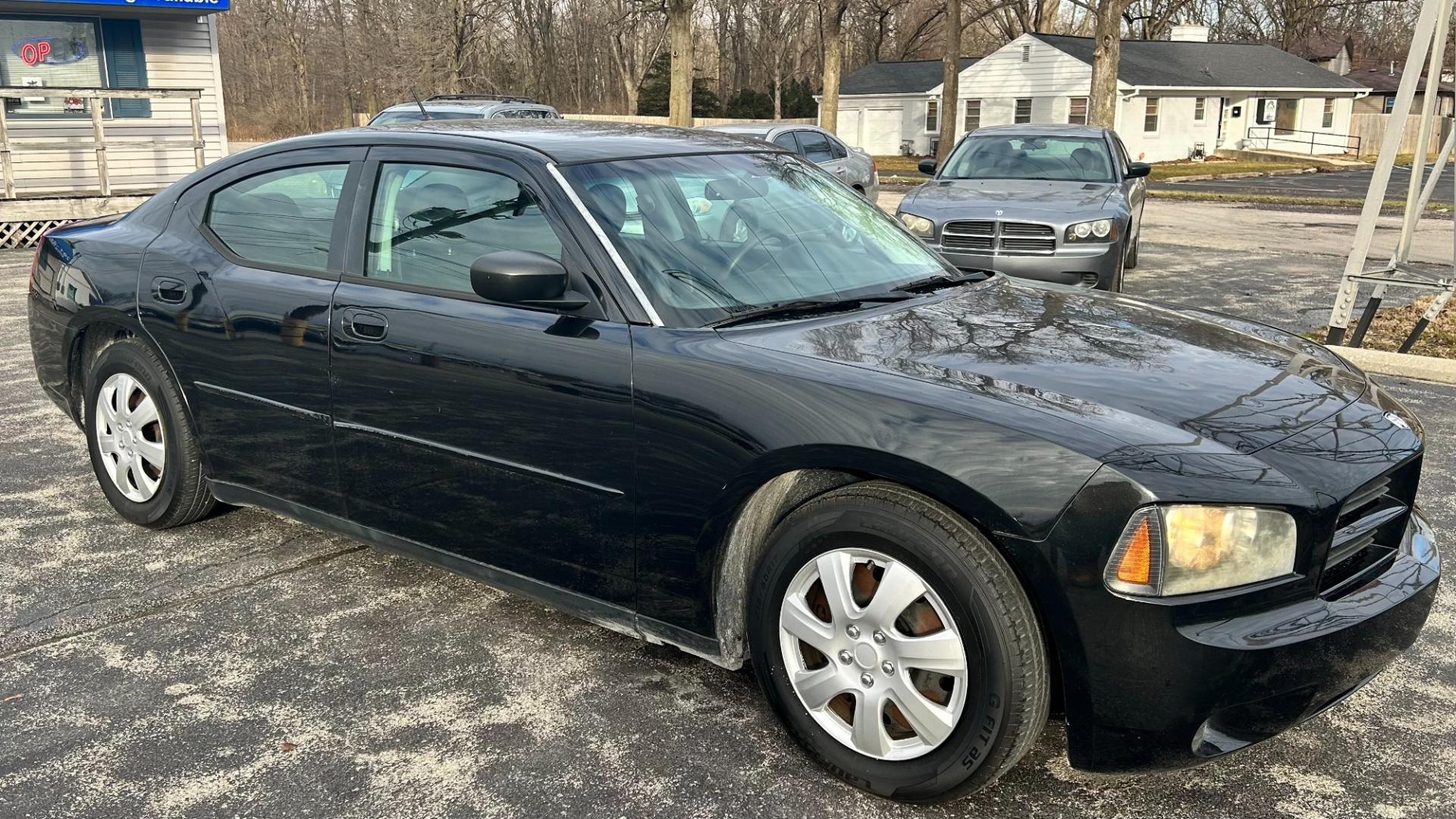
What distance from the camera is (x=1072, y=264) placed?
9.79m

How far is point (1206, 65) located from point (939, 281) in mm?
47768

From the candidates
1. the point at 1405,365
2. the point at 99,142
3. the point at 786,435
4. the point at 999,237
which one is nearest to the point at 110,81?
the point at 99,142

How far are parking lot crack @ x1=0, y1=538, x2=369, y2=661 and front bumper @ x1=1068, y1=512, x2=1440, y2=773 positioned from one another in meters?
3.00

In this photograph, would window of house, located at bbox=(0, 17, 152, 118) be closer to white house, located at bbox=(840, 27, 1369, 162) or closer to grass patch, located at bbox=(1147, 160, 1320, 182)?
grass patch, located at bbox=(1147, 160, 1320, 182)

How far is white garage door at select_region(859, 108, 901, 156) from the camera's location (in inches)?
1935

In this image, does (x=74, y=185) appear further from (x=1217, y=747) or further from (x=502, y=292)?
(x=1217, y=747)

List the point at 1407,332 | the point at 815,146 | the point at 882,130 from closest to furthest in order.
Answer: the point at 1407,332 → the point at 815,146 → the point at 882,130

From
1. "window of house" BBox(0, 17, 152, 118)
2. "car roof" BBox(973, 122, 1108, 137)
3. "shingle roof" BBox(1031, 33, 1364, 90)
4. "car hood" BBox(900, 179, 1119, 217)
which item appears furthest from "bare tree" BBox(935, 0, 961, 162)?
"car hood" BBox(900, 179, 1119, 217)

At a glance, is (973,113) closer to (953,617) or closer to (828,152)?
(828,152)

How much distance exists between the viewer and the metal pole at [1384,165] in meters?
8.05

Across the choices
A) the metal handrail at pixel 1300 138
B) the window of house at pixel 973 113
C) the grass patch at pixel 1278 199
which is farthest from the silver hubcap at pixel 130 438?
the metal handrail at pixel 1300 138

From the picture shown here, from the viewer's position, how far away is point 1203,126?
150ft

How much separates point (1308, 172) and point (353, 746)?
138 ft

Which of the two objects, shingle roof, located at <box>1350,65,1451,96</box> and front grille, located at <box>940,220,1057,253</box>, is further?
shingle roof, located at <box>1350,65,1451,96</box>
